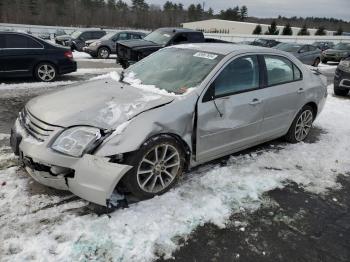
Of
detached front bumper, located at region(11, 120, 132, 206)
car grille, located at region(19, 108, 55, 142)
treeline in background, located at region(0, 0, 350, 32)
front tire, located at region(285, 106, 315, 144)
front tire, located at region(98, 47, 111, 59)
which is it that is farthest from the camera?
treeline in background, located at region(0, 0, 350, 32)

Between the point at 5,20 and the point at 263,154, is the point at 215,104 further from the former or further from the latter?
the point at 5,20

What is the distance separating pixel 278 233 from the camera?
10.9 feet

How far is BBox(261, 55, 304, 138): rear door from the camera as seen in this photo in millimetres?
4844

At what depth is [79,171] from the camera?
10.3 feet

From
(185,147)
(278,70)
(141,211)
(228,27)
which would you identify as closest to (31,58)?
(278,70)

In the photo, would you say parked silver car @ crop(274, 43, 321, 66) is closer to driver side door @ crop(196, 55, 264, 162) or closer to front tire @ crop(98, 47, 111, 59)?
front tire @ crop(98, 47, 111, 59)

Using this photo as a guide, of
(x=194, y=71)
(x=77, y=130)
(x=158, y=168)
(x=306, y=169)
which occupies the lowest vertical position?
(x=306, y=169)

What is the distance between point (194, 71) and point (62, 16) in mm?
83200

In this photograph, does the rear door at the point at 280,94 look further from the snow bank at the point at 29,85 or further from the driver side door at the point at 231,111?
the snow bank at the point at 29,85

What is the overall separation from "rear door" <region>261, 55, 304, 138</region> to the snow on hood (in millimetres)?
1706

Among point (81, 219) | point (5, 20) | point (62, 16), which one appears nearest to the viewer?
point (81, 219)

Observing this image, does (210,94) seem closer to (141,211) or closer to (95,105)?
(95,105)

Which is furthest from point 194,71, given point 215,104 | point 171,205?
point 171,205

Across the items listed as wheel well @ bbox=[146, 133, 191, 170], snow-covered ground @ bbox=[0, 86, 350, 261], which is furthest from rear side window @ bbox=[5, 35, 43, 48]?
wheel well @ bbox=[146, 133, 191, 170]
